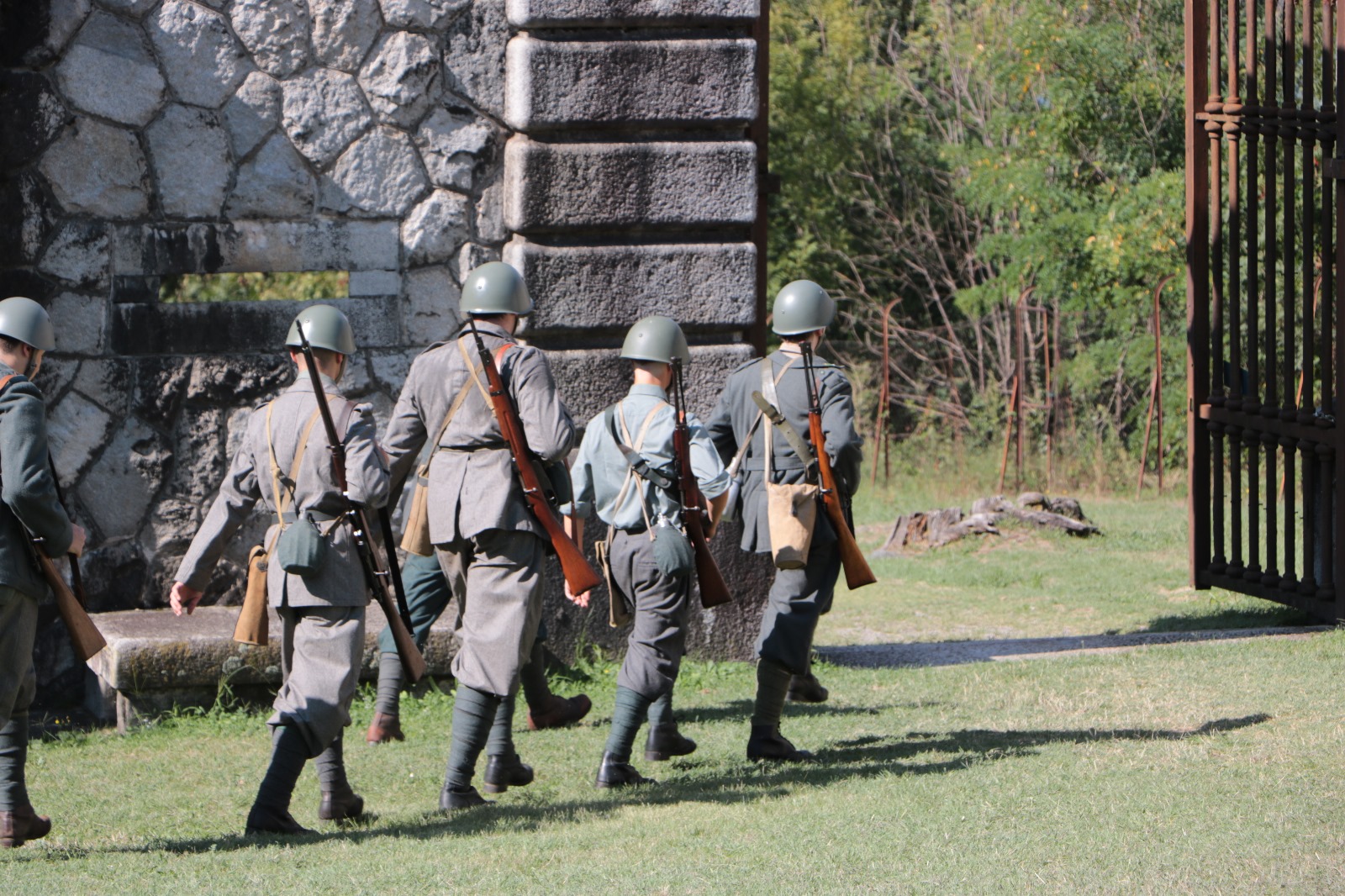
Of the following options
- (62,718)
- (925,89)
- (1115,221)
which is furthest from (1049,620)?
(925,89)

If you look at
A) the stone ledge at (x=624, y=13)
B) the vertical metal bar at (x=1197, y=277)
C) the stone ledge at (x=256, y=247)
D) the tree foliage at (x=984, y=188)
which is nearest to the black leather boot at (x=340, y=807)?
the stone ledge at (x=256, y=247)

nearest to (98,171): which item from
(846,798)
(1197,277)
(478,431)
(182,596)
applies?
(182,596)

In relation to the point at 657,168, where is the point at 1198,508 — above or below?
below

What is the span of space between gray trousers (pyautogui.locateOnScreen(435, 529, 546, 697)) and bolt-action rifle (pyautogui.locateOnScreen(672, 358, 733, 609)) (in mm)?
560

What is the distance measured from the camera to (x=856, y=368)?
2061cm

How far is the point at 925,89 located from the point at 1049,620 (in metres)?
14.6

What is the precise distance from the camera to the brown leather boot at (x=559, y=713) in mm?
6664

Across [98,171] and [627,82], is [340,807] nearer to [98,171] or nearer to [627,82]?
[98,171]

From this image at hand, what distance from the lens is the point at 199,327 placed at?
708cm

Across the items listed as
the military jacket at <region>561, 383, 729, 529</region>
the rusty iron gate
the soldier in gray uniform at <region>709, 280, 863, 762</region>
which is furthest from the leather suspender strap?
the rusty iron gate

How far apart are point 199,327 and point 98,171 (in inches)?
31.7

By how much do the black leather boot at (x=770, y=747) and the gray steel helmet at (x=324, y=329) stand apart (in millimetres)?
2107

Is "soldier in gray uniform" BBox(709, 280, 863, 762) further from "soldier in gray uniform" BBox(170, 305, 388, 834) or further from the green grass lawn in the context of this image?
"soldier in gray uniform" BBox(170, 305, 388, 834)

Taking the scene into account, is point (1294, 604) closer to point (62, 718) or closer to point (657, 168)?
point (657, 168)
